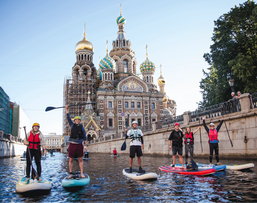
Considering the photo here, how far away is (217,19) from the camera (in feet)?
86.9

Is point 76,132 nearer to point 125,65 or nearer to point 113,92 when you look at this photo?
point 113,92

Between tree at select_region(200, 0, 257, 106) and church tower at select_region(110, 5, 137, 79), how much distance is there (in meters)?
39.0

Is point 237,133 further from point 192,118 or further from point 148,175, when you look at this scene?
point 148,175

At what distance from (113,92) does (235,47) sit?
35.6 meters

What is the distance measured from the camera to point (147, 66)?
64062 mm

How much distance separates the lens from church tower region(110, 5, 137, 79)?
6488cm

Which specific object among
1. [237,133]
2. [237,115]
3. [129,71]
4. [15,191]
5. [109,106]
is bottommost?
[15,191]

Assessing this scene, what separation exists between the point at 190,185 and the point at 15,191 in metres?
4.59

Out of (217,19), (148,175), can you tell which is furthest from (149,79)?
(148,175)

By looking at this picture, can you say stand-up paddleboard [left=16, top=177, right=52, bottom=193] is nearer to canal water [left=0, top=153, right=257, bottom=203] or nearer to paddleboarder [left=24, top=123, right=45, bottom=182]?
canal water [left=0, top=153, right=257, bottom=203]

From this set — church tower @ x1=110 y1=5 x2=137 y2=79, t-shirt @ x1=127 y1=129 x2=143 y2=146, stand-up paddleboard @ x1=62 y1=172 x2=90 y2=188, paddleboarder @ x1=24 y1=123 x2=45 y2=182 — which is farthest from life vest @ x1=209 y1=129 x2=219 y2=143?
church tower @ x1=110 y1=5 x2=137 y2=79

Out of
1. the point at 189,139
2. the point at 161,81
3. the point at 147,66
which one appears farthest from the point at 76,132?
the point at 161,81

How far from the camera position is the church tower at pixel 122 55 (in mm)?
64875

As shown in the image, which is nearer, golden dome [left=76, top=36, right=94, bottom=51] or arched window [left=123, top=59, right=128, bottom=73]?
arched window [left=123, top=59, right=128, bottom=73]
